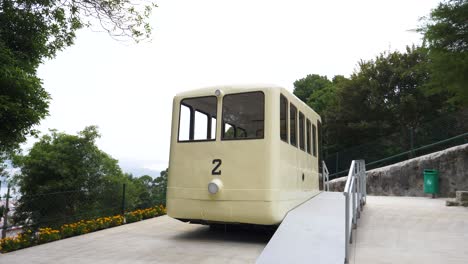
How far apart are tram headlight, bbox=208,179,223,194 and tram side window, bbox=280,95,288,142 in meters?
1.39

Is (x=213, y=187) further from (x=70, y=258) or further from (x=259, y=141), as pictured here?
(x=70, y=258)

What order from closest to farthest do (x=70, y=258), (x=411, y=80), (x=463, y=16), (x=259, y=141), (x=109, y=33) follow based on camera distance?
(x=70, y=258), (x=259, y=141), (x=109, y=33), (x=463, y=16), (x=411, y=80)

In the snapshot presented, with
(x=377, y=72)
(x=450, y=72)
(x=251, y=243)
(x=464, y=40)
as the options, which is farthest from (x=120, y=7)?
(x=377, y=72)

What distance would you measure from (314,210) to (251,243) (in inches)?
51.7

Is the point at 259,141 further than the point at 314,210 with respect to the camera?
No

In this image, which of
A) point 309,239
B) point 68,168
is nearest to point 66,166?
point 68,168

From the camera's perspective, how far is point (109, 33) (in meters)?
8.57

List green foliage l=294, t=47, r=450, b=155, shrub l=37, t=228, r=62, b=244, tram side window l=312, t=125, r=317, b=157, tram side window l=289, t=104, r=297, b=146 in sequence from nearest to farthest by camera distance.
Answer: shrub l=37, t=228, r=62, b=244, tram side window l=289, t=104, r=297, b=146, tram side window l=312, t=125, r=317, b=157, green foliage l=294, t=47, r=450, b=155

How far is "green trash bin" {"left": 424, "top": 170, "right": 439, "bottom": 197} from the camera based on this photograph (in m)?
13.4

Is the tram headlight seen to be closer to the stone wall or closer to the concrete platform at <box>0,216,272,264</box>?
the concrete platform at <box>0,216,272,264</box>

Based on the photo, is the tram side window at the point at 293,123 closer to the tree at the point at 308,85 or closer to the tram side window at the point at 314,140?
the tram side window at the point at 314,140

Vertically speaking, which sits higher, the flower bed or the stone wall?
the stone wall

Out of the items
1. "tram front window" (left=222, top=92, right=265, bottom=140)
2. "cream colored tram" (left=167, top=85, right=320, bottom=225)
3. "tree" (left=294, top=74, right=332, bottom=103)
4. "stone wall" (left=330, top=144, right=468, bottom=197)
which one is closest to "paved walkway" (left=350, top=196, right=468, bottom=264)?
"cream colored tram" (left=167, top=85, right=320, bottom=225)

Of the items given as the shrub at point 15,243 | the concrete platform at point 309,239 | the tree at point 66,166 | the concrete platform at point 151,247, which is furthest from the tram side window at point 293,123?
the tree at point 66,166
